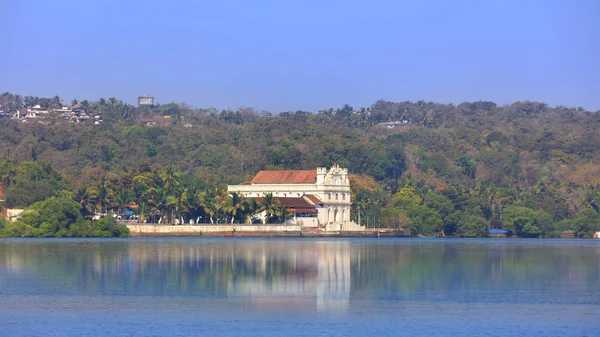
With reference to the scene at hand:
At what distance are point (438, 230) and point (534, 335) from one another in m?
84.0

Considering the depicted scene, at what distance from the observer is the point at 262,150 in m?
151

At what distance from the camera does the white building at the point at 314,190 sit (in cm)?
11069

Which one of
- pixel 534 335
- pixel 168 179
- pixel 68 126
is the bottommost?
pixel 534 335

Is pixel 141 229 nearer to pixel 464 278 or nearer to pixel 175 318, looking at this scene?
pixel 464 278

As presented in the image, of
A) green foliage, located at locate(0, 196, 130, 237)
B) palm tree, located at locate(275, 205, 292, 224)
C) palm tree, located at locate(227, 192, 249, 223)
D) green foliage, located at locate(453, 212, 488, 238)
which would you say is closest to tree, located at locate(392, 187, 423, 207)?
green foliage, located at locate(453, 212, 488, 238)

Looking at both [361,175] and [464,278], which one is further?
[361,175]

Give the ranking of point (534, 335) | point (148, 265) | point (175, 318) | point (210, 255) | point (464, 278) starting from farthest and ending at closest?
point (210, 255), point (148, 265), point (464, 278), point (175, 318), point (534, 335)

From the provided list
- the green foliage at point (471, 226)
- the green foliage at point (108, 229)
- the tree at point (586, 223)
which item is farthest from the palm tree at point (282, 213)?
the tree at point (586, 223)

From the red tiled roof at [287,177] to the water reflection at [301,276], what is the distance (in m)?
53.1

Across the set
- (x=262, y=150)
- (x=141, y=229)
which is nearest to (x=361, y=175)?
(x=262, y=150)

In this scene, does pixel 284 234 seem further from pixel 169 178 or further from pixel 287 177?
pixel 287 177

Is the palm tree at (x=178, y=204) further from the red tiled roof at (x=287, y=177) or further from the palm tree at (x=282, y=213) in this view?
the red tiled roof at (x=287, y=177)

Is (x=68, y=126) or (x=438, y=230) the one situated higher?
(x=68, y=126)

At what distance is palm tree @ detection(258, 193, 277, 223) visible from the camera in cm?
10219
